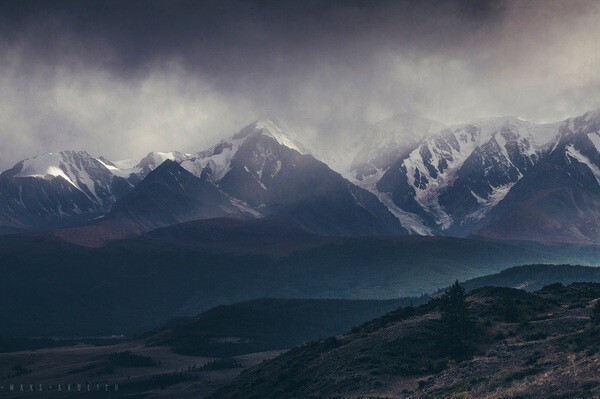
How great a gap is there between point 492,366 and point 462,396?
18185 mm

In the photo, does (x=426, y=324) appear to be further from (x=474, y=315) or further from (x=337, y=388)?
(x=337, y=388)

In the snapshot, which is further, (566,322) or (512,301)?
(512,301)

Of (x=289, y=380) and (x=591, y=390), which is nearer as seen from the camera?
(x=591, y=390)

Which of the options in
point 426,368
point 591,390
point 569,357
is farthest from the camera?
point 426,368

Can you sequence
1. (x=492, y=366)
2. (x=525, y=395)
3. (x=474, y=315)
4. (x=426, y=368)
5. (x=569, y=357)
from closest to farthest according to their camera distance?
(x=525, y=395) → (x=569, y=357) → (x=492, y=366) → (x=426, y=368) → (x=474, y=315)

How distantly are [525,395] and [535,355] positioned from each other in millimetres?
23003

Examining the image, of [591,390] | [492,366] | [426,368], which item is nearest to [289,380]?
[426,368]

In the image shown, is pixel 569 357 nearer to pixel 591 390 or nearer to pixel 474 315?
pixel 591 390

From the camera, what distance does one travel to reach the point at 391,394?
15525 cm

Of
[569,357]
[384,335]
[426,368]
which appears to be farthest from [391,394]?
[384,335]

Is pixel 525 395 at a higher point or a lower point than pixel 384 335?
lower

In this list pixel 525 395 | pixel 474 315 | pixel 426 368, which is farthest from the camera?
pixel 474 315

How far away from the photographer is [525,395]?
419 feet

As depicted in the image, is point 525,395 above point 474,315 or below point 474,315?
below
